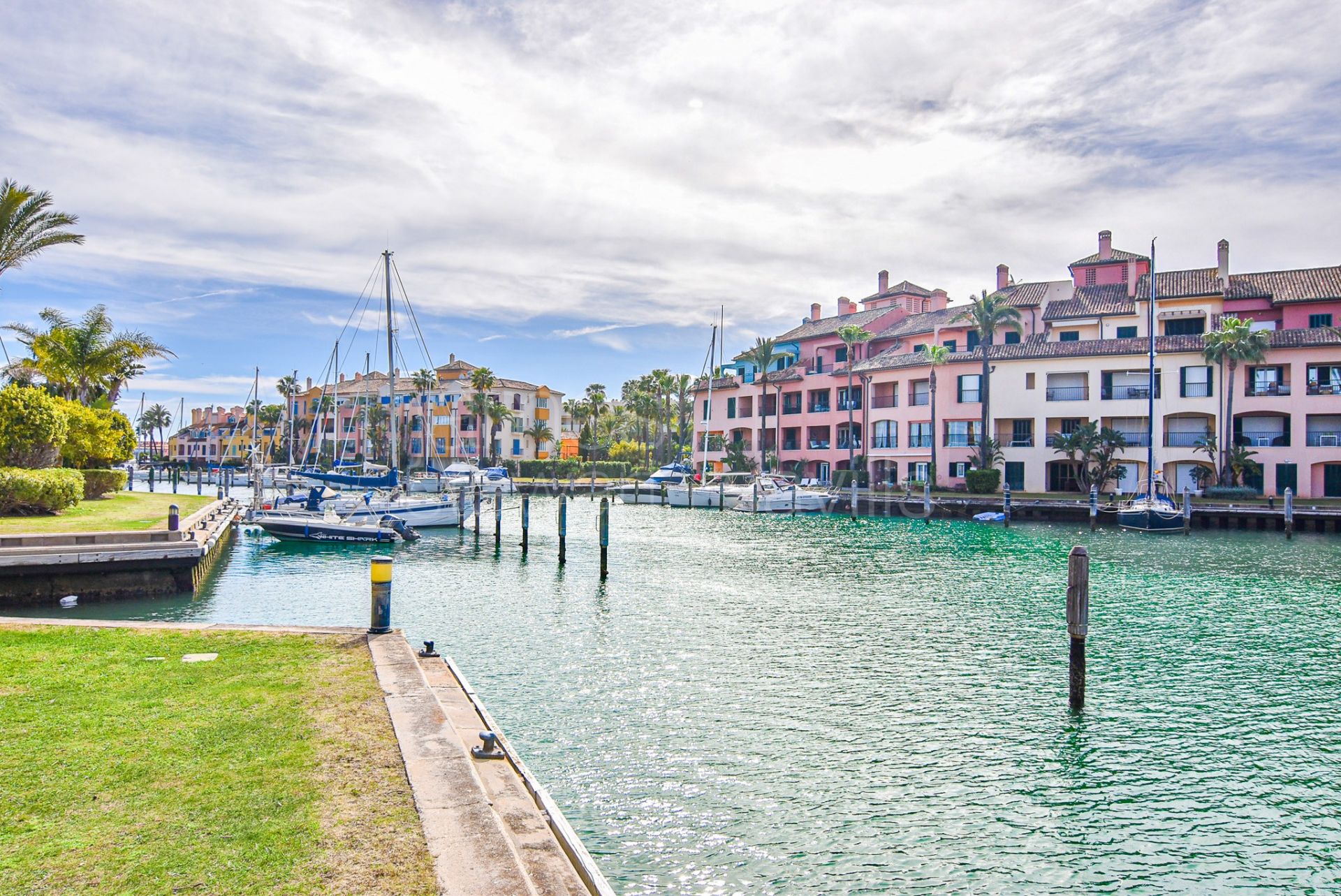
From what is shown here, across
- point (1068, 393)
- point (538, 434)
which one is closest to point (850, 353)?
point (1068, 393)

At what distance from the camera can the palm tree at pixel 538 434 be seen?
387 ft

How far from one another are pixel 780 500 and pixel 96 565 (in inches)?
1892

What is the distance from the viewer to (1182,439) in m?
60.8

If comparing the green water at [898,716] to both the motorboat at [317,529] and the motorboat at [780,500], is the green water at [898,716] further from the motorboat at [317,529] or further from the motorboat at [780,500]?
the motorboat at [780,500]

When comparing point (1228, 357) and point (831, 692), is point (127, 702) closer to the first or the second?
point (831, 692)

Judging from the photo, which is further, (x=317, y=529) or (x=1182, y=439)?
(x=1182, y=439)

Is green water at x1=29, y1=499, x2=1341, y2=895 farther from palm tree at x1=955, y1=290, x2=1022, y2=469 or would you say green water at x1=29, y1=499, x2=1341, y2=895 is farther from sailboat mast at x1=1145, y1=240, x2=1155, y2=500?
palm tree at x1=955, y1=290, x2=1022, y2=469

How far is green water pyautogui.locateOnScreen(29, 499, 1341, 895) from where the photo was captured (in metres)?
9.71

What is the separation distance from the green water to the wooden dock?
87cm

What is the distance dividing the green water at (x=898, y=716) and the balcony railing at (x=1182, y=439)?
102 feet

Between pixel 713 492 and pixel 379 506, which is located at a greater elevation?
pixel 713 492

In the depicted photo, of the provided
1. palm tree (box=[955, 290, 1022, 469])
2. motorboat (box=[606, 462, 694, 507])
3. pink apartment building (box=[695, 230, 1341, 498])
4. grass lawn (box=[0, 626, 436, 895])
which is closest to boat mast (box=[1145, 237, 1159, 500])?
pink apartment building (box=[695, 230, 1341, 498])

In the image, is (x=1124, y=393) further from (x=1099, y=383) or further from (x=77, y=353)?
(x=77, y=353)

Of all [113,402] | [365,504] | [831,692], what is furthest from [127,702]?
[113,402]
